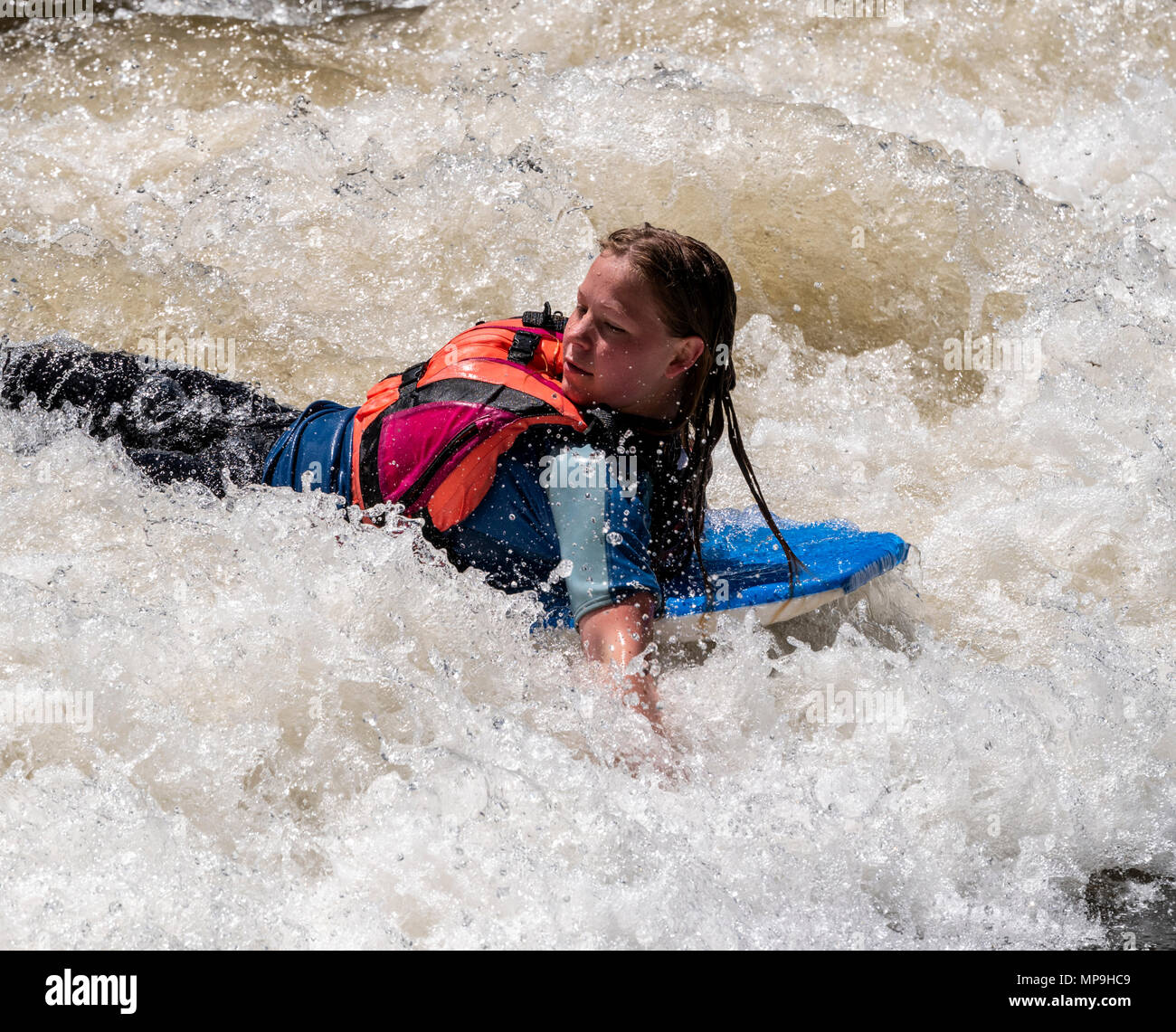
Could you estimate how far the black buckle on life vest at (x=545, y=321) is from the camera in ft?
8.29

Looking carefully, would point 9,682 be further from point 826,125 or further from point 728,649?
point 826,125

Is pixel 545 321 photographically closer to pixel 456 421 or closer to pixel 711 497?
pixel 456 421

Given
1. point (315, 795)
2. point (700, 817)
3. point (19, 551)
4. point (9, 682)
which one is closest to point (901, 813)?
point (700, 817)

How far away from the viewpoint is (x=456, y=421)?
2297 mm

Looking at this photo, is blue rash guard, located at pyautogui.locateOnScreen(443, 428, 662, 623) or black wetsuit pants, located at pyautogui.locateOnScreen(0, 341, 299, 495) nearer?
blue rash guard, located at pyautogui.locateOnScreen(443, 428, 662, 623)

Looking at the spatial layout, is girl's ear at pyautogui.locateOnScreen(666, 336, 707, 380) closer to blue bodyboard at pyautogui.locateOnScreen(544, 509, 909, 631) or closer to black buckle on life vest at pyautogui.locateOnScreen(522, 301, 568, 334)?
black buckle on life vest at pyautogui.locateOnScreen(522, 301, 568, 334)

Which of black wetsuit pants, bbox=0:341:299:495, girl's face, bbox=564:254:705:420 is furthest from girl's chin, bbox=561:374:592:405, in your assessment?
black wetsuit pants, bbox=0:341:299:495

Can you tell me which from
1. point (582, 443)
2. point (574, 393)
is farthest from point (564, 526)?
point (574, 393)

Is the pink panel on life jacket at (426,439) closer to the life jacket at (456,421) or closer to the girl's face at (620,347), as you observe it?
the life jacket at (456,421)

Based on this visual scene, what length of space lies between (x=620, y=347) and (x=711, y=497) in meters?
1.01

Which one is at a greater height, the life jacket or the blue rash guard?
the life jacket

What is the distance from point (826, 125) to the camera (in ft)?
13.2

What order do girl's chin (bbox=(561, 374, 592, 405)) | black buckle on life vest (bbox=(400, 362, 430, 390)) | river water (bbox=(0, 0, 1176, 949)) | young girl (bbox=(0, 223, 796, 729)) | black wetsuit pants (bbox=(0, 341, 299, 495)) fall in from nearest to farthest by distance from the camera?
river water (bbox=(0, 0, 1176, 949))
young girl (bbox=(0, 223, 796, 729))
girl's chin (bbox=(561, 374, 592, 405))
black buckle on life vest (bbox=(400, 362, 430, 390))
black wetsuit pants (bbox=(0, 341, 299, 495))

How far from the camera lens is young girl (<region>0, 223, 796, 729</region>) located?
87.0 inches
